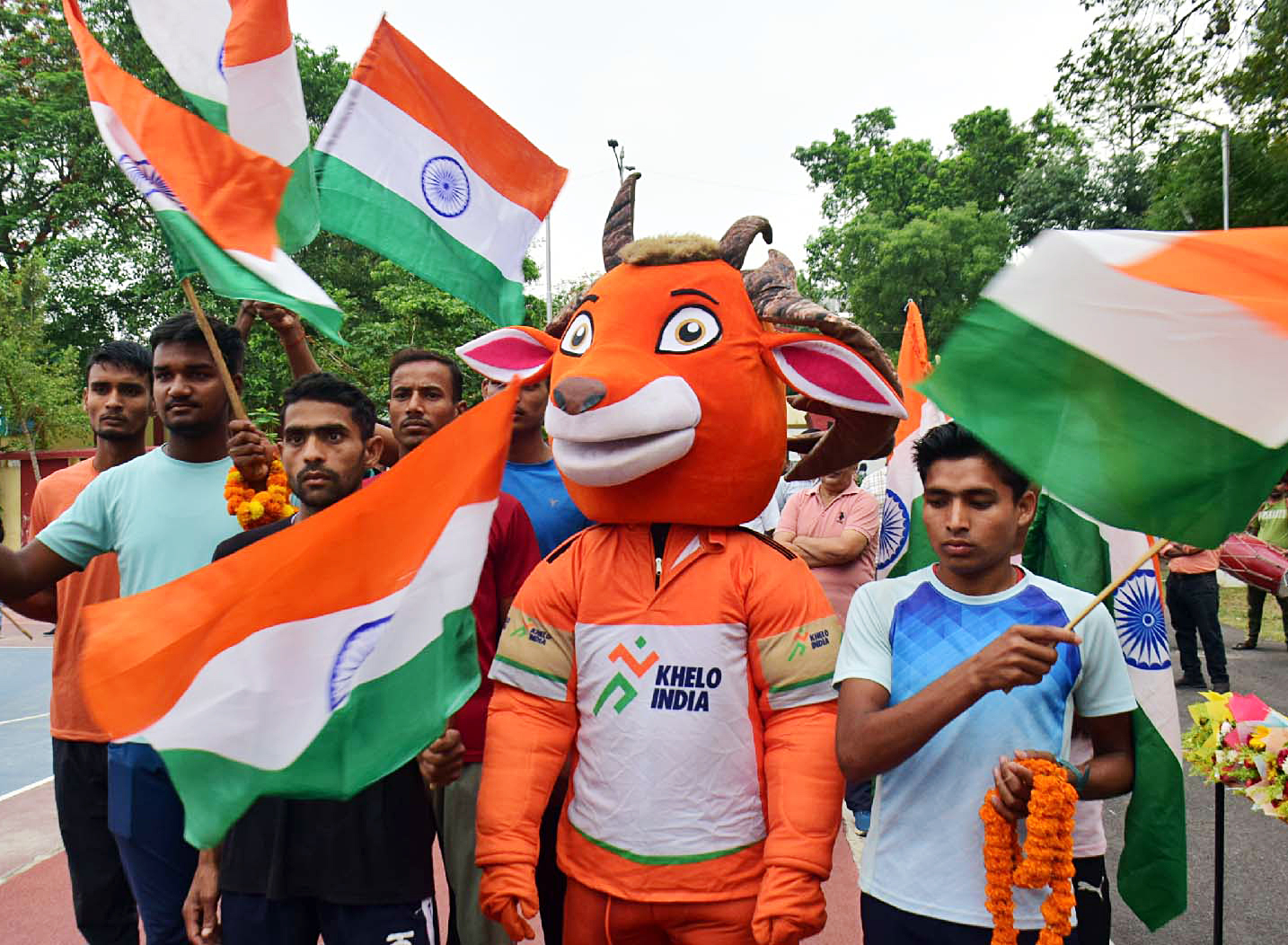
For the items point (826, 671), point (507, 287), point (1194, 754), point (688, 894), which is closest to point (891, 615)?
point (826, 671)

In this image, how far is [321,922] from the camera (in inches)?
101

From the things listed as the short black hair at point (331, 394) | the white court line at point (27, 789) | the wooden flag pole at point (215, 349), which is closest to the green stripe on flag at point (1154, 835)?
→ the short black hair at point (331, 394)

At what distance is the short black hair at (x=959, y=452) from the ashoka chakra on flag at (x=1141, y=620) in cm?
77

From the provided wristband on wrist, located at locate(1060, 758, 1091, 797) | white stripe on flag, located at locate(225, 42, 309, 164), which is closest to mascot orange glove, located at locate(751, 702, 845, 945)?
wristband on wrist, located at locate(1060, 758, 1091, 797)

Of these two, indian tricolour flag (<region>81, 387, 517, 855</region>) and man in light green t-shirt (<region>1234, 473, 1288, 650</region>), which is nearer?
indian tricolour flag (<region>81, 387, 517, 855</region>)

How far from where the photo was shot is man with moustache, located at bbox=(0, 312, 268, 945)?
302cm

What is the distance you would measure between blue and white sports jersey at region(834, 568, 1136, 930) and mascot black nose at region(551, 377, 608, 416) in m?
0.86

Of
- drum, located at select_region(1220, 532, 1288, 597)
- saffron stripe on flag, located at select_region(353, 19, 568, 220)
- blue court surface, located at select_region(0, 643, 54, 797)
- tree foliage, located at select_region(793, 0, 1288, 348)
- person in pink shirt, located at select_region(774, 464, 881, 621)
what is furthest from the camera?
tree foliage, located at select_region(793, 0, 1288, 348)

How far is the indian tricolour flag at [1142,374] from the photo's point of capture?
73.7 inches

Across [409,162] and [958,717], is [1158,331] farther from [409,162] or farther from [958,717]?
[409,162]

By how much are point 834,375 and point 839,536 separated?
8.72 feet

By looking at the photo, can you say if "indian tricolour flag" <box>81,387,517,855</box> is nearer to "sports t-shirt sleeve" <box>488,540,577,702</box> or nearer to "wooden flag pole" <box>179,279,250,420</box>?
"sports t-shirt sleeve" <box>488,540,577,702</box>

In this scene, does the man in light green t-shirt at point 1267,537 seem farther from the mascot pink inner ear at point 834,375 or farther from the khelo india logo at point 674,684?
the khelo india logo at point 674,684

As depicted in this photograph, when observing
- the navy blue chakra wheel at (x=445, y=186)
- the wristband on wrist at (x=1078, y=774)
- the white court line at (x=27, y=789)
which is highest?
the navy blue chakra wheel at (x=445, y=186)
